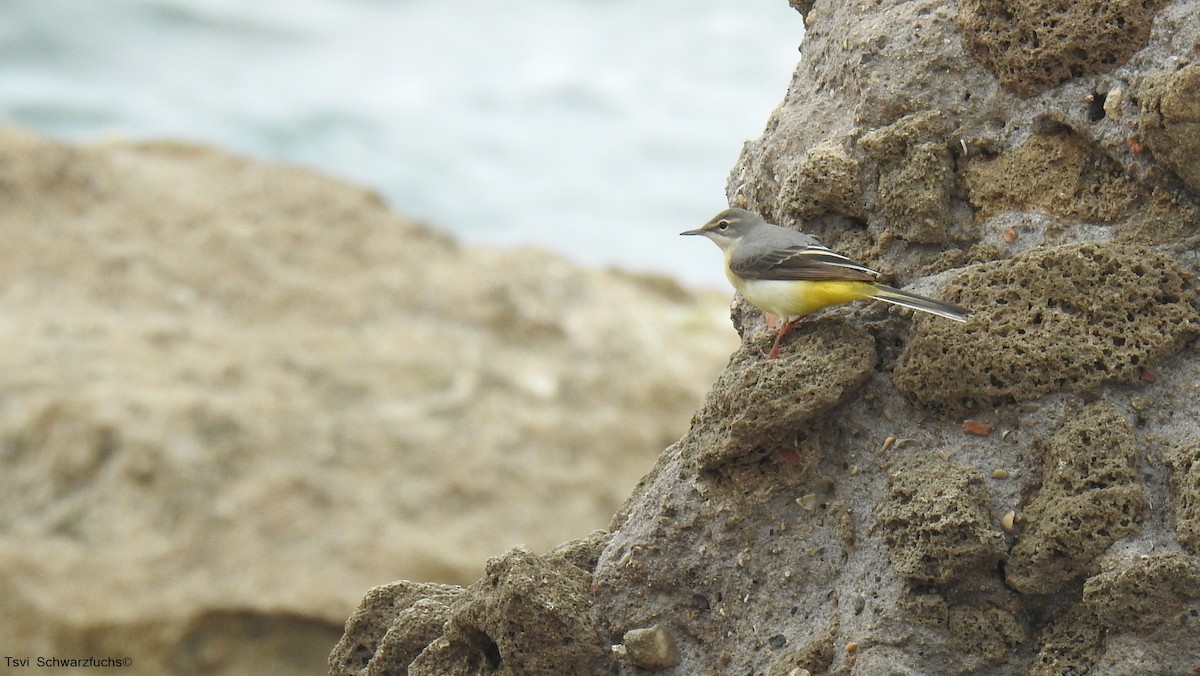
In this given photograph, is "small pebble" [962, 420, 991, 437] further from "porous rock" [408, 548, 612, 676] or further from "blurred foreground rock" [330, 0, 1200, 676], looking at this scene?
"porous rock" [408, 548, 612, 676]

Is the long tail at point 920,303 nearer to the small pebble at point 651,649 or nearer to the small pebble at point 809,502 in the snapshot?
the small pebble at point 809,502

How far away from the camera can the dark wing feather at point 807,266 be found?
4102 millimetres

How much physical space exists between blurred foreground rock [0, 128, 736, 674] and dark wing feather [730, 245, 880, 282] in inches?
249

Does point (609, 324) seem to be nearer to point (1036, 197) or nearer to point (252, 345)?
point (252, 345)

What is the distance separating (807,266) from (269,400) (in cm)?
722

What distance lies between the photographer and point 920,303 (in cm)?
388

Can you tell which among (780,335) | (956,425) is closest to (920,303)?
(956,425)

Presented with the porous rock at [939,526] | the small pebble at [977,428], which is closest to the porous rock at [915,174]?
the small pebble at [977,428]

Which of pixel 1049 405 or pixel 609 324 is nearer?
pixel 1049 405

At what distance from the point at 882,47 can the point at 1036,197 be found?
714 millimetres

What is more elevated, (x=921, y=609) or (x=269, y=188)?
(x=269, y=188)

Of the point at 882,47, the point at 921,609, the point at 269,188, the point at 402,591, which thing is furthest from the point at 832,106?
the point at 269,188

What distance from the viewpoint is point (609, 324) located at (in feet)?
41.3

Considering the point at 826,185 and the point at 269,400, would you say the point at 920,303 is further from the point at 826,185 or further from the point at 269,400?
the point at 269,400
